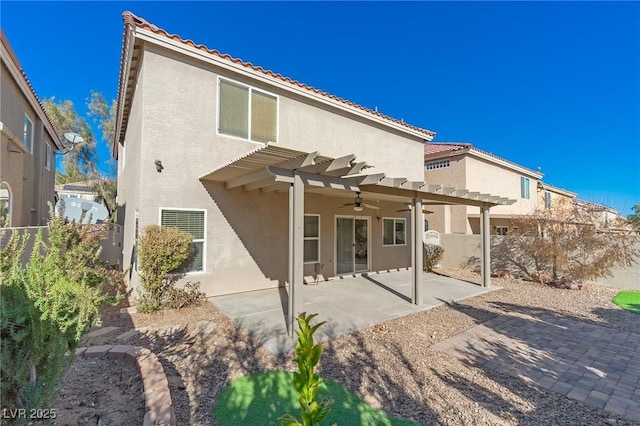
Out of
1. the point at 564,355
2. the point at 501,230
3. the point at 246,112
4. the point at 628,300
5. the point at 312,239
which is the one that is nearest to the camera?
the point at 564,355

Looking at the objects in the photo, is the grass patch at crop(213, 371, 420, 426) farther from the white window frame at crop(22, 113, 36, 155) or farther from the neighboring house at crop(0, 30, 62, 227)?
the white window frame at crop(22, 113, 36, 155)

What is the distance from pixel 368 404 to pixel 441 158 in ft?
60.5

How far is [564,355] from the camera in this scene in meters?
5.55

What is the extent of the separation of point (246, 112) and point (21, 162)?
7.82 meters

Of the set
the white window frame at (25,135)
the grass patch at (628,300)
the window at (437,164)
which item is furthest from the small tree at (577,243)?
the white window frame at (25,135)

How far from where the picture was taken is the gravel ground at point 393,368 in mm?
3838

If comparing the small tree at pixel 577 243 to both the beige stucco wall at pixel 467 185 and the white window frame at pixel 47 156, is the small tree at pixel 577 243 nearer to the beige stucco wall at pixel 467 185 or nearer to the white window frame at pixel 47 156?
the beige stucco wall at pixel 467 185

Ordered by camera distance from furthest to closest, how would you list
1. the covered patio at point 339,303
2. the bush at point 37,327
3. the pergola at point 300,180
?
the covered patio at point 339,303 < the pergola at point 300,180 < the bush at point 37,327

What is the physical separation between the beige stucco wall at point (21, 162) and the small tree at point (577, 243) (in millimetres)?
18394

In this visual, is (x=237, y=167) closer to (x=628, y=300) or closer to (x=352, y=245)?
(x=352, y=245)

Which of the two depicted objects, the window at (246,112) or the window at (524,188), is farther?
the window at (524,188)

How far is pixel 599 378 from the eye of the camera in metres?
4.75

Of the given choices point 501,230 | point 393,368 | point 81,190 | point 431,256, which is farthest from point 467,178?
point 81,190

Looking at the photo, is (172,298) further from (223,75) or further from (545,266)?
(545,266)
